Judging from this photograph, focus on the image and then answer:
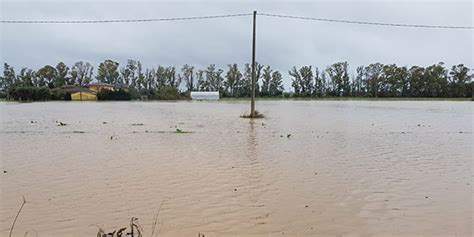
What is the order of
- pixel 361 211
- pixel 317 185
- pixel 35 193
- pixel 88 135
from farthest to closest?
1. pixel 88 135
2. pixel 317 185
3. pixel 35 193
4. pixel 361 211

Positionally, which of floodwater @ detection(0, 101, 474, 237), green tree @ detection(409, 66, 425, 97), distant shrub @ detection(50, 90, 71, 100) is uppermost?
green tree @ detection(409, 66, 425, 97)

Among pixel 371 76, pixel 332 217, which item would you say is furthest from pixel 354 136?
pixel 371 76

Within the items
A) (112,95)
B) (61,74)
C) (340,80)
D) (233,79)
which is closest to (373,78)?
(340,80)

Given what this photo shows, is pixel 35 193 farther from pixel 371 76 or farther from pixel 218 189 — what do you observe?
pixel 371 76

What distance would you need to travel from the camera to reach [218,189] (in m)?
5.53

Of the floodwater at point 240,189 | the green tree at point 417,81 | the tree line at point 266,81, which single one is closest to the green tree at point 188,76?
the tree line at point 266,81

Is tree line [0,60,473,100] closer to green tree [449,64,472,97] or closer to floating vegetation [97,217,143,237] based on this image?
green tree [449,64,472,97]

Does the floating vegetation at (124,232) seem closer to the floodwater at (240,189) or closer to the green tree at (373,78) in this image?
the floodwater at (240,189)

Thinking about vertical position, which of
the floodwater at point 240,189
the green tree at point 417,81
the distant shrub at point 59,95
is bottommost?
the floodwater at point 240,189

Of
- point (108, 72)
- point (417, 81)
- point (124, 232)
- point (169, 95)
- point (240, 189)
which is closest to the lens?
point (124, 232)

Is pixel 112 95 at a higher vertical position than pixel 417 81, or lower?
lower

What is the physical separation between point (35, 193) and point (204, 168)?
266 cm

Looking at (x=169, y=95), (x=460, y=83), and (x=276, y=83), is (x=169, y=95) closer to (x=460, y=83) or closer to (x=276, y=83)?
(x=276, y=83)

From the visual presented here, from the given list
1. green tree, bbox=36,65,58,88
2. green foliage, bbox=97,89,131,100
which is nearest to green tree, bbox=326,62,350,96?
green foliage, bbox=97,89,131,100
